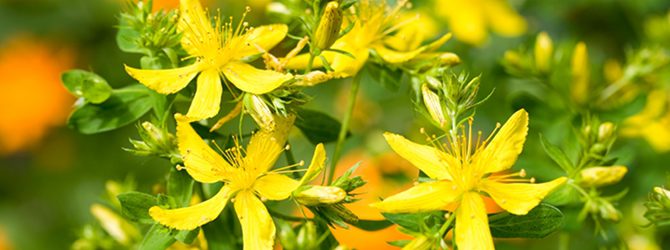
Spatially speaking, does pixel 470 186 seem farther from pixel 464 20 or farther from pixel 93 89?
pixel 464 20

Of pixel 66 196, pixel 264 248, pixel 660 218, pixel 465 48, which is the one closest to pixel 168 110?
pixel 264 248

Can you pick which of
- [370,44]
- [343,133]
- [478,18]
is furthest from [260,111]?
[478,18]

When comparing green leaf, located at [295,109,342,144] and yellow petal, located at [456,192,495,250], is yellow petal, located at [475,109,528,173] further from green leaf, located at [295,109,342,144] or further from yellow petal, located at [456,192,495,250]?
green leaf, located at [295,109,342,144]

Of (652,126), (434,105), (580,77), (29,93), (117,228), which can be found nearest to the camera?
(434,105)

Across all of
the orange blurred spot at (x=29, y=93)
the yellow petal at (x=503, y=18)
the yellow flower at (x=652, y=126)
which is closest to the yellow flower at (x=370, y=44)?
the yellow flower at (x=652, y=126)

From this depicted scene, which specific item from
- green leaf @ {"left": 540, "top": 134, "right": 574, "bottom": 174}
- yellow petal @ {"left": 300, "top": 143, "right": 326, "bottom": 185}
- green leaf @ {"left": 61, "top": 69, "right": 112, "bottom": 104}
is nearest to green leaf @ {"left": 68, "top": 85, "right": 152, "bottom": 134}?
green leaf @ {"left": 61, "top": 69, "right": 112, "bottom": 104}

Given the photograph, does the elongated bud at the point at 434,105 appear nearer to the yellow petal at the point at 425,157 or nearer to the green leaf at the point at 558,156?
the yellow petal at the point at 425,157
